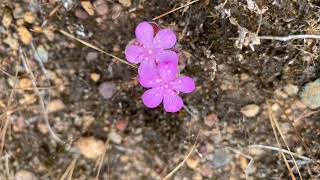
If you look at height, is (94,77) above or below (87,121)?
above

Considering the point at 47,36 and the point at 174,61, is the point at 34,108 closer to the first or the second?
the point at 47,36

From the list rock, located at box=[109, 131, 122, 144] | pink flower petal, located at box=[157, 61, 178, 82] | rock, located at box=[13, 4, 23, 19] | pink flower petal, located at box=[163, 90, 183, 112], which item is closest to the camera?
pink flower petal, located at box=[157, 61, 178, 82]

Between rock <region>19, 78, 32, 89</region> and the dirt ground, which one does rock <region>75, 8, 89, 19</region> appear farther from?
rock <region>19, 78, 32, 89</region>

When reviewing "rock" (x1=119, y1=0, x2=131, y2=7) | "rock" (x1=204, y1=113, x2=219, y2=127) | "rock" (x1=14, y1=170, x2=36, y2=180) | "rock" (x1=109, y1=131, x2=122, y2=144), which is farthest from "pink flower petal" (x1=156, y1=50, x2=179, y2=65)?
"rock" (x1=14, y1=170, x2=36, y2=180)

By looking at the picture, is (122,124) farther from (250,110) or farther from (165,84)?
(250,110)

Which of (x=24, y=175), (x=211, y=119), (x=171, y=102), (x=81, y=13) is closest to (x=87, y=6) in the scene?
(x=81, y=13)

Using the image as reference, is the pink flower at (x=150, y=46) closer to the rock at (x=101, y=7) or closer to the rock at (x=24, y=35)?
the rock at (x=101, y=7)

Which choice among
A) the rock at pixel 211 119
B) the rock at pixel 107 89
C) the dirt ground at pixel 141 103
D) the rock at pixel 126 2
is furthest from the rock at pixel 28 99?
the rock at pixel 211 119
